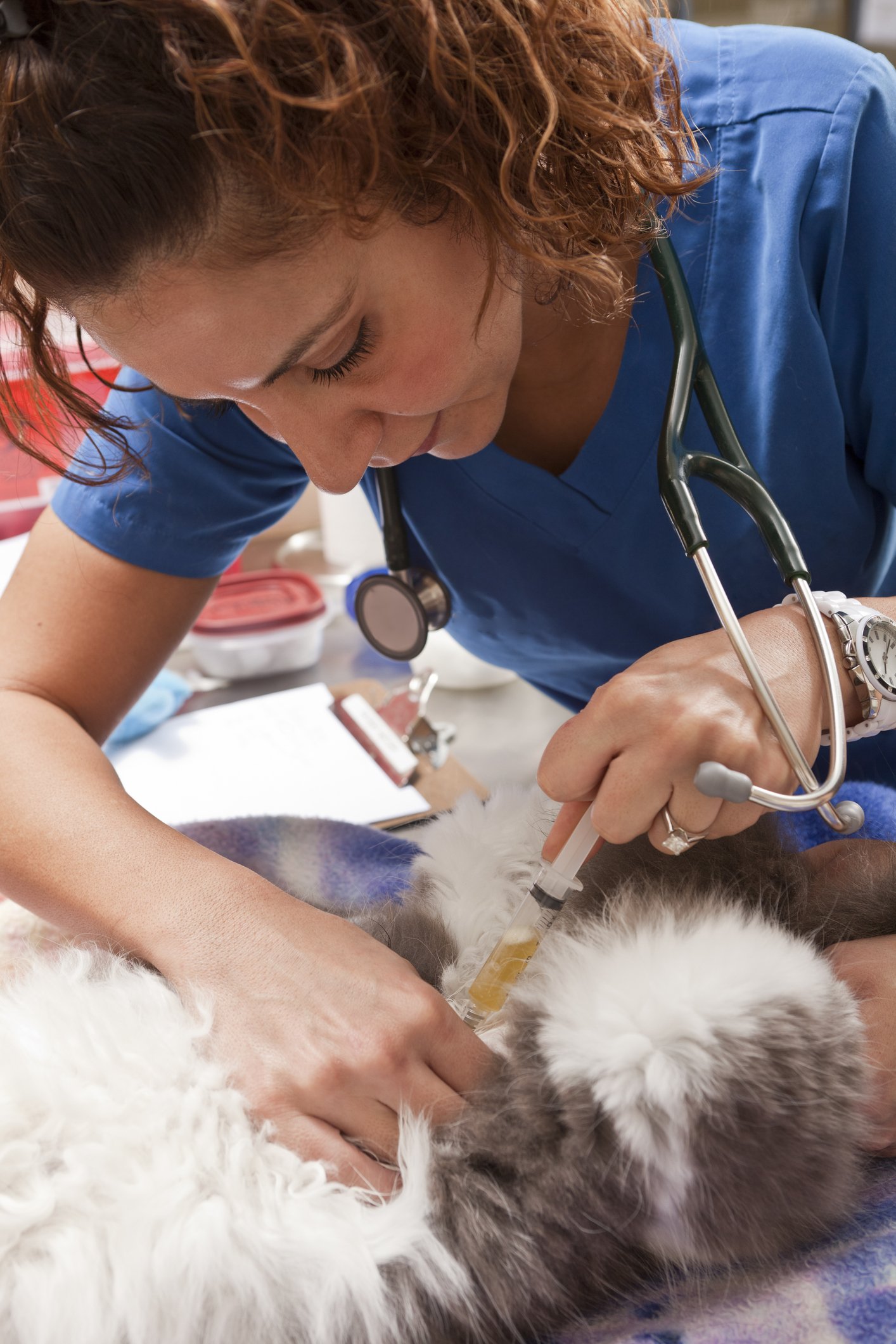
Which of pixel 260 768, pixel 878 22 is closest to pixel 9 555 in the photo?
pixel 260 768

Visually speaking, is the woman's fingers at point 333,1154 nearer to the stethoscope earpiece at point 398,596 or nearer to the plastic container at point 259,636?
the stethoscope earpiece at point 398,596

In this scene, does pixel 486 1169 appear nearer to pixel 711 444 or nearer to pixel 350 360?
pixel 350 360

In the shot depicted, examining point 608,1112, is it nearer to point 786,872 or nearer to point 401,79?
point 786,872

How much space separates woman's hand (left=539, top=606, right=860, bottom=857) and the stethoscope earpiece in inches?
12.6

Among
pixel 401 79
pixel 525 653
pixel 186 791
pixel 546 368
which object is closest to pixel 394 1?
pixel 401 79

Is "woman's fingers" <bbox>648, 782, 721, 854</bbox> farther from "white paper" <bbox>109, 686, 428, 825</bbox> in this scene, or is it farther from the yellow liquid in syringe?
"white paper" <bbox>109, 686, 428, 825</bbox>

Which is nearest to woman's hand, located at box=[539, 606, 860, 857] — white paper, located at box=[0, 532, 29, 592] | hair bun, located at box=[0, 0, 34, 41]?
hair bun, located at box=[0, 0, 34, 41]

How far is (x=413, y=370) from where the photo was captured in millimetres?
578

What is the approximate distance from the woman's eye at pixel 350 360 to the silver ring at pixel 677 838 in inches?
11.4

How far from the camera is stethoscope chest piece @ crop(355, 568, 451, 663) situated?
0.89 metres

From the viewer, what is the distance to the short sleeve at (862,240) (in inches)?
28.2

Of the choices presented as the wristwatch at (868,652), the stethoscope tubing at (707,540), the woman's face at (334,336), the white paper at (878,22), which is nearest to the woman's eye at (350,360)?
the woman's face at (334,336)

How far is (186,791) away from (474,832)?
1.69 ft

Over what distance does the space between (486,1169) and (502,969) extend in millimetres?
129
